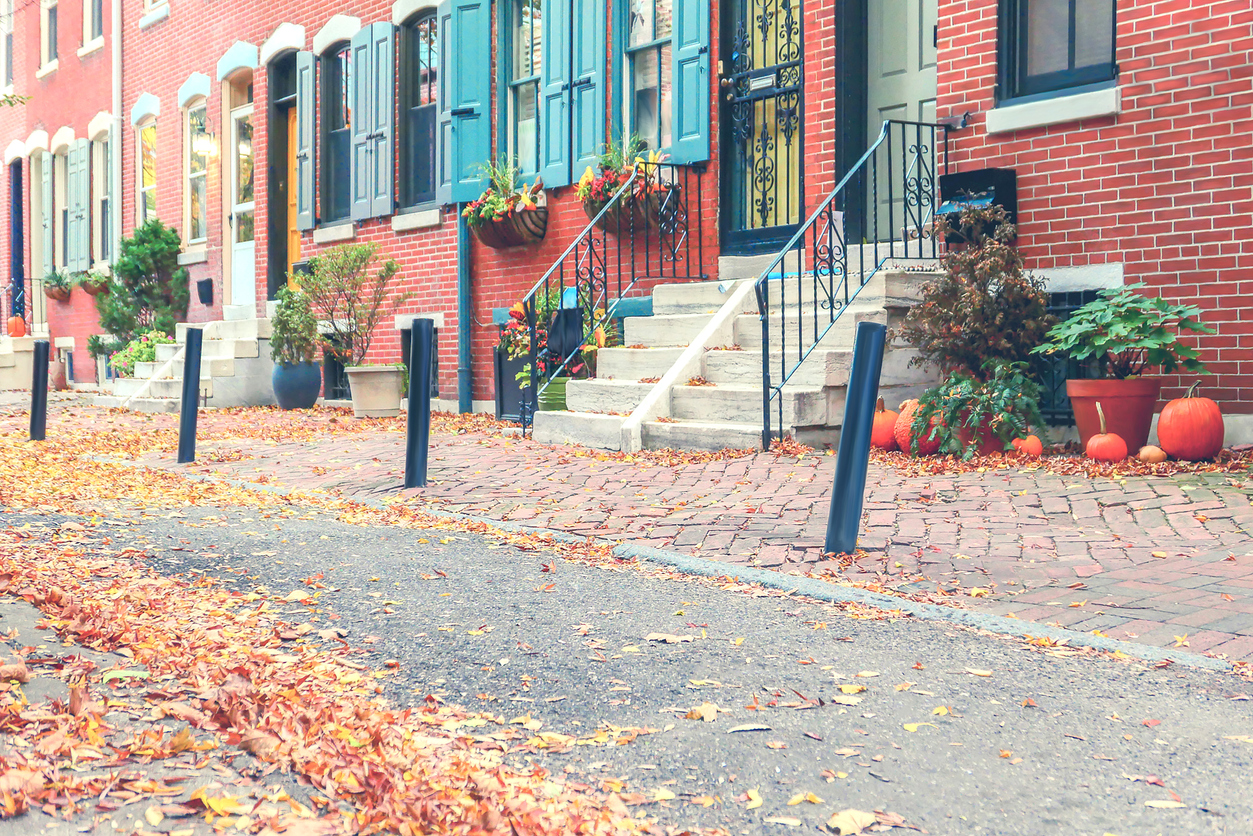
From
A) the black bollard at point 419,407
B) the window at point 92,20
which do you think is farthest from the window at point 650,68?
the window at point 92,20

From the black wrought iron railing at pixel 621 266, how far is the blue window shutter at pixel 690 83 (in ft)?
0.69

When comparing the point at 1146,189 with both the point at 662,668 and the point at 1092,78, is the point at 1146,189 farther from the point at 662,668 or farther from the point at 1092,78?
the point at 662,668

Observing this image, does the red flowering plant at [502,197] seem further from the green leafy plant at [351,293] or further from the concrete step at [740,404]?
the concrete step at [740,404]

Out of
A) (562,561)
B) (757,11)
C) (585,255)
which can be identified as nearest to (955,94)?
(757,11)

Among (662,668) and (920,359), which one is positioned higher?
(920,359)

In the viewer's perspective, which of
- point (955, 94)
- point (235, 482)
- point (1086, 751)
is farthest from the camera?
point (955, 94)

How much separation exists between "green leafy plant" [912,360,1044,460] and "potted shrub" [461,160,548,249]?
206 inches

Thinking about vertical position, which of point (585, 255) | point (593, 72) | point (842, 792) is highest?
point (593, 72)

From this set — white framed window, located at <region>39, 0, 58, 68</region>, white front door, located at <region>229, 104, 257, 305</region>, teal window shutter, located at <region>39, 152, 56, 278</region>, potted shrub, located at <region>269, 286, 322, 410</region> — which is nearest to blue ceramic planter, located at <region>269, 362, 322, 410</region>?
potted shrub, located at <region>269, 286, 322, 410</region>

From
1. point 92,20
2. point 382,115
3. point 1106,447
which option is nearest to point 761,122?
point 1106,447

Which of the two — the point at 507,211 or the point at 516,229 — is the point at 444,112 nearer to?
the point at 507,211

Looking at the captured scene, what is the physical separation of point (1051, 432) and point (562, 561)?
435 centimetres

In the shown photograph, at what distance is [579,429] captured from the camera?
898 centimetres

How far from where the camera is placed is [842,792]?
2553 mm
